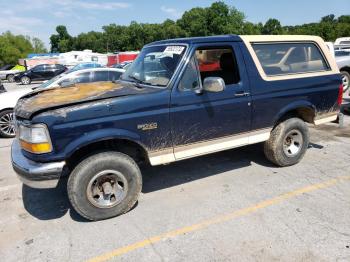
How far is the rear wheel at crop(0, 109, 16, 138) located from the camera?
7469mm

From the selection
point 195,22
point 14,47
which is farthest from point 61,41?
point 195,22

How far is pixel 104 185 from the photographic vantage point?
3.80 m

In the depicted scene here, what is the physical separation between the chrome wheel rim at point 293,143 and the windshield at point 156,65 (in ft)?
7.74

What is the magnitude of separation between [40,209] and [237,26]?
3656 inches

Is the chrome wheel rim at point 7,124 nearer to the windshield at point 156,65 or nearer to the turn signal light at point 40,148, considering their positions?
the windshield at point 156,65

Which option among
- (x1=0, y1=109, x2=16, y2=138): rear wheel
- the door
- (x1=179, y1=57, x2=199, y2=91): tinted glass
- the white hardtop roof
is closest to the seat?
the door

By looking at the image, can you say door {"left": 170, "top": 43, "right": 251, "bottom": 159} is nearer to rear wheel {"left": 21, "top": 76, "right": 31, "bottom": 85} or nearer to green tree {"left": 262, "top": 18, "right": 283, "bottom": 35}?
rear wheel {"left": 21, "top": 76, "right": 31, "bottom": 85}

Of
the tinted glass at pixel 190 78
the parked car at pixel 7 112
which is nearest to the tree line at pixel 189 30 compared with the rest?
the parked car at pixel 7 112

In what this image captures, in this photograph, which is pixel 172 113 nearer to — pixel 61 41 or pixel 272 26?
pixel 272 26

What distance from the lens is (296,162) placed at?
17.5 feet

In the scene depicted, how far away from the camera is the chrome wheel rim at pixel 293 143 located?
5228 millimetres

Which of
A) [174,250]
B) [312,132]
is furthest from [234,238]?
[312,132]

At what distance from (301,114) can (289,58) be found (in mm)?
984

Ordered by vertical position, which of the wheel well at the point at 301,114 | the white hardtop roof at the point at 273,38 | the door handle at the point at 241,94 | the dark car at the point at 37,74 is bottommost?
the dark car at the point at 37,74
